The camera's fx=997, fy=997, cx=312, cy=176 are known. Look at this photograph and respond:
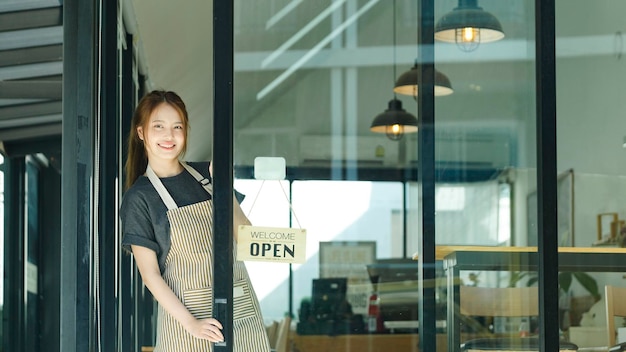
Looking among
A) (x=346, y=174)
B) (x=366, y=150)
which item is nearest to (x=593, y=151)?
(x=366, y=150)

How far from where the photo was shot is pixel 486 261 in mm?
3803

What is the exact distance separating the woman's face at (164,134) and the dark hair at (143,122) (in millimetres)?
13

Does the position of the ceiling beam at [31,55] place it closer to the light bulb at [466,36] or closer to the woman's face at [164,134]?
the woman's face at [164,134]

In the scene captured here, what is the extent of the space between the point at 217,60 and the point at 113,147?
70 centimetres

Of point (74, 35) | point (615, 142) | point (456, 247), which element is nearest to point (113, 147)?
point (74, 35)

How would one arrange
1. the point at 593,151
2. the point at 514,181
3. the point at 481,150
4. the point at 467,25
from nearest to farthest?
1. the point at 467,25
2. the point at 514,181
3. the point at 593,151
4. the point at 481,150

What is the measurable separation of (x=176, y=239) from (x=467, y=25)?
1.68 m

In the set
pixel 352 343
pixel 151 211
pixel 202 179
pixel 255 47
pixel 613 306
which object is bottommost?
pixel 352 343

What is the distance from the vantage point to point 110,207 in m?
3.44

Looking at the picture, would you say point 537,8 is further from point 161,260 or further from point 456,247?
point 161,260

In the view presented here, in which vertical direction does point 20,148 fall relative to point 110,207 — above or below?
above

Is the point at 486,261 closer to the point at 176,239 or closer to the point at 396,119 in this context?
the point at 176,239

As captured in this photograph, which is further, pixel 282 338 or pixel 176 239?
pixel 282 338

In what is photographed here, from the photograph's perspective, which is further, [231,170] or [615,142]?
[615,142]
